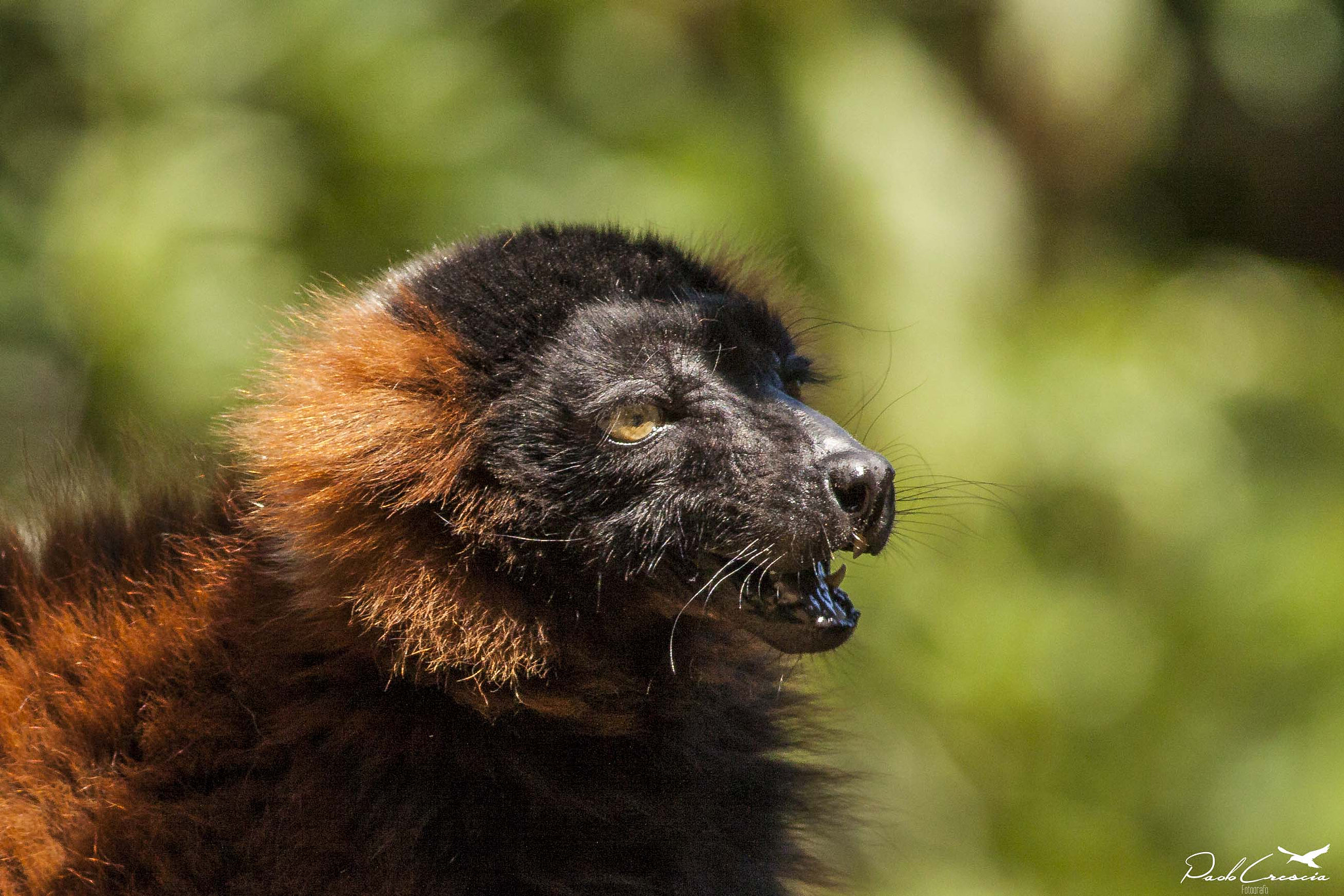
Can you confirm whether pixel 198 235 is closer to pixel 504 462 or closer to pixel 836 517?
pixel 504 462

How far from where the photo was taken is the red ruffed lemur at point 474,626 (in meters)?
2.14

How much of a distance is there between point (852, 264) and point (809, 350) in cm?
181

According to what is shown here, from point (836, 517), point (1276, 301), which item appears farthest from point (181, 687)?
point (1276, 301)

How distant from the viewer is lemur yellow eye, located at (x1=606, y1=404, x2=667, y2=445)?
2.24m

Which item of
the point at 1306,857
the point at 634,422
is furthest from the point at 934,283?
the point at 634,422

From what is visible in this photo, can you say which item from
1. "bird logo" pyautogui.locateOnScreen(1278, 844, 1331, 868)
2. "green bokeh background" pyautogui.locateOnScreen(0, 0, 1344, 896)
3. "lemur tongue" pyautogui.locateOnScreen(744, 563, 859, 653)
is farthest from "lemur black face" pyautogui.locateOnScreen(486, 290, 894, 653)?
"bird logo" pyautogui.locateOnScreen(1278, 844, 1331, 868)

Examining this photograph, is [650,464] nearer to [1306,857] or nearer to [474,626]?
[474,626]

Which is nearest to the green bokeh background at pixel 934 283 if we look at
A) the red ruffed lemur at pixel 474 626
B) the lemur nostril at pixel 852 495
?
the red ruffed lemur at pixel 474 626

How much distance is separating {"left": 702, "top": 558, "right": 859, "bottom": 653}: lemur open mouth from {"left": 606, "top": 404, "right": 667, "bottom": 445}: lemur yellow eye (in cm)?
25

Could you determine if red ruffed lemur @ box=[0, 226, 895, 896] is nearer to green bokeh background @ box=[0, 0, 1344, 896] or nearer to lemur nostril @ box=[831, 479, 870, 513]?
lemur nostril @ box=[831, 479, 870, 513]

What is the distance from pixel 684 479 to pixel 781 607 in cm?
28

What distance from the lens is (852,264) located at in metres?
4.83

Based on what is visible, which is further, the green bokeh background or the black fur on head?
the green bokeh background

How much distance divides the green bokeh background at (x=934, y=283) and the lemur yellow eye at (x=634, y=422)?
2.00 metres
